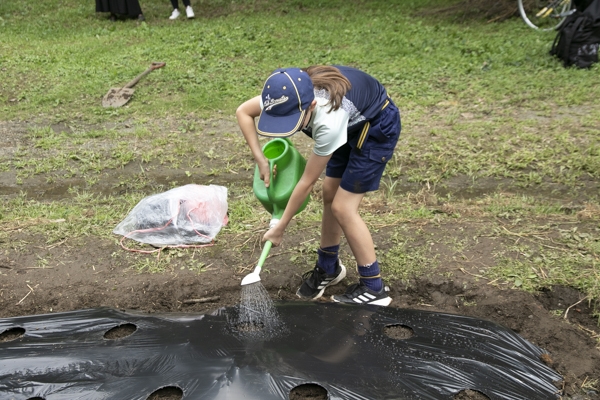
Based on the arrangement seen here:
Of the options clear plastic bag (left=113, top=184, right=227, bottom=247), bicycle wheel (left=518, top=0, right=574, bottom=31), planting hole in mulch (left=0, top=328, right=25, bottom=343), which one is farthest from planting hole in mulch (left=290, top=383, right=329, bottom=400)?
bicycle wheel (left=518, top=0, right=574, bottom=31)

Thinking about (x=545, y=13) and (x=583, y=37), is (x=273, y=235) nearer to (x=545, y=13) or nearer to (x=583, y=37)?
(x=583, y=37)

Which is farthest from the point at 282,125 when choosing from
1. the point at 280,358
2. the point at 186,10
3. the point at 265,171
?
→ the point at 186,10

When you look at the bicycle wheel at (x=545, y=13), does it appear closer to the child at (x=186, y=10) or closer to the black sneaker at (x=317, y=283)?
the child at (x=186, y=10)

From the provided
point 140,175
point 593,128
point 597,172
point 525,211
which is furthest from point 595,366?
point 140,175

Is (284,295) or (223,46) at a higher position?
(223,46)

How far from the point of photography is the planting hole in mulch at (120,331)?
2443mm

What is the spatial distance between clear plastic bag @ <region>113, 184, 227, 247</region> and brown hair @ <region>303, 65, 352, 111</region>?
61.2 inches

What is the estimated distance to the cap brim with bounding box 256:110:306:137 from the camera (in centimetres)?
204

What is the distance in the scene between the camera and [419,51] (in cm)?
733

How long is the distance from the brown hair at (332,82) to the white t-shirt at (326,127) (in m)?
0.03

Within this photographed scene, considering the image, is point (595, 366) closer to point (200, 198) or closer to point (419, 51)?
point (200, 198)

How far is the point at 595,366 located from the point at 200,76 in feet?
18.8

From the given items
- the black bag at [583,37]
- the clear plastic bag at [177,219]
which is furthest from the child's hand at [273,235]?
the black bag at [583,37]

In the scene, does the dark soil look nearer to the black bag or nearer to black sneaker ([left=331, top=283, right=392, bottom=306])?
black sneaker ([left=331, top=283, right=392, bottom=306])
